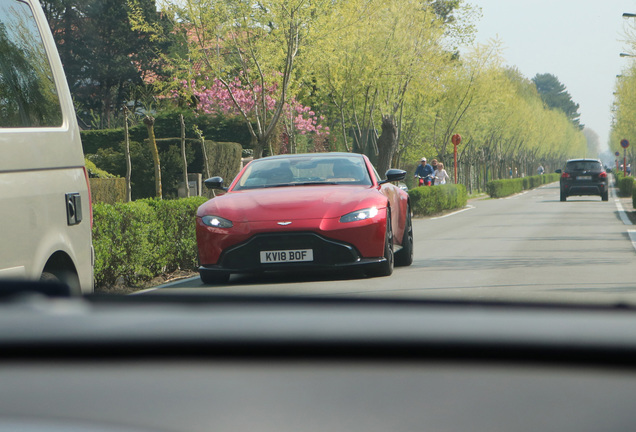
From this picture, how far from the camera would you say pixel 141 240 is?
35.3 feet

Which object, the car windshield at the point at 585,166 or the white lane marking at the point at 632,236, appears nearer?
the white lane marking at the point at 632,236

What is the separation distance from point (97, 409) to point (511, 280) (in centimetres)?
1004

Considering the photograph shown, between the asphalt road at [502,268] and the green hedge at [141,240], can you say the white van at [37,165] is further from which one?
the green hedge at [141,240]

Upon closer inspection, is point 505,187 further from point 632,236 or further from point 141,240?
point 141,240

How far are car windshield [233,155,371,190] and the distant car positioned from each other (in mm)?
29258

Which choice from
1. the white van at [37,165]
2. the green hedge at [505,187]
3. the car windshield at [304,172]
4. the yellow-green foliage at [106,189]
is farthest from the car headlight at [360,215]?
the green hedge at [505,187]

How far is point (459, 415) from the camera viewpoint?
2.87 feet

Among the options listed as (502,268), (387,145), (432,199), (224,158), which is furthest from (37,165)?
(387,145)

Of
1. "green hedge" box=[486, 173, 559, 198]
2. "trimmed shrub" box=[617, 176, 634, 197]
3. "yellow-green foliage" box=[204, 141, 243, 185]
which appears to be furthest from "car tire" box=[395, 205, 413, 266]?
"green hedge" box=[486, 173, 559, 198]

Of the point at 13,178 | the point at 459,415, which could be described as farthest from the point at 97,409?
the point at 13,178

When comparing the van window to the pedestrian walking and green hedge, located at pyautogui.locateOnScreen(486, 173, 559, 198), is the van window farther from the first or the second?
green hedge, located at pyautogui.locateOnScreen(486, 173, 559, 198)

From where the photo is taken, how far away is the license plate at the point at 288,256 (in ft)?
31.9

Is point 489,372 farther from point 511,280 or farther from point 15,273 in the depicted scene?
point 511,280

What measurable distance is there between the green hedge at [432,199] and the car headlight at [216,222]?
1869 cm
